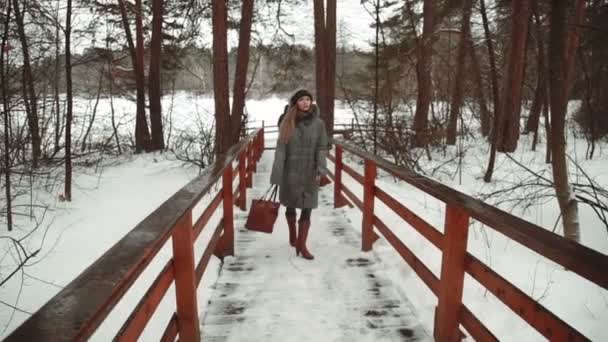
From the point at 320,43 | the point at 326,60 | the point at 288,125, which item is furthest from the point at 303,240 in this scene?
the point at 326,60

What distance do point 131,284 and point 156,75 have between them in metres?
14.7

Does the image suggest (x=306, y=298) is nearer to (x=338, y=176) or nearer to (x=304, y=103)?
(x=304, y=103)

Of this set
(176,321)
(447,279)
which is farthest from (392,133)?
(176,321)

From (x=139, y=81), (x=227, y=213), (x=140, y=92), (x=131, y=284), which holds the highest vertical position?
(x=139, y=81)

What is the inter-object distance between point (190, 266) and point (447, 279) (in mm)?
1546

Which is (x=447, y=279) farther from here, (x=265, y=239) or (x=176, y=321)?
(x=265, y=239)

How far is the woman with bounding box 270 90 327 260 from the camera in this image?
3.84 m

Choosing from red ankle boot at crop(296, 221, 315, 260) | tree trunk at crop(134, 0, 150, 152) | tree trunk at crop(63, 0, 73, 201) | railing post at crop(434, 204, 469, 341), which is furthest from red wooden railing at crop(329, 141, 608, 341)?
tree trunk at crop(134, 0, 150, 152)

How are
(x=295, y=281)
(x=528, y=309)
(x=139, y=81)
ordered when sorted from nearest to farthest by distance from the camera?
1. (x=528, y=309)
2. (x=295, y=281)
3. (x=139, y=81)

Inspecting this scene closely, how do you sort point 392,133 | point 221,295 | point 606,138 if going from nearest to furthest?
1. point 221,295
2. point 392,133
3. point 606,138

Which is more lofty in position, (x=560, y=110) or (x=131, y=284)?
(x=560, y=110)

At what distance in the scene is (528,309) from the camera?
5.58 ft

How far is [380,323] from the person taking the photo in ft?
9.45

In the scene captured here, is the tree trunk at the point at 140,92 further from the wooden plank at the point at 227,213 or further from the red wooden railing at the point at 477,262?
the red wooden railing at the point at 477,262
